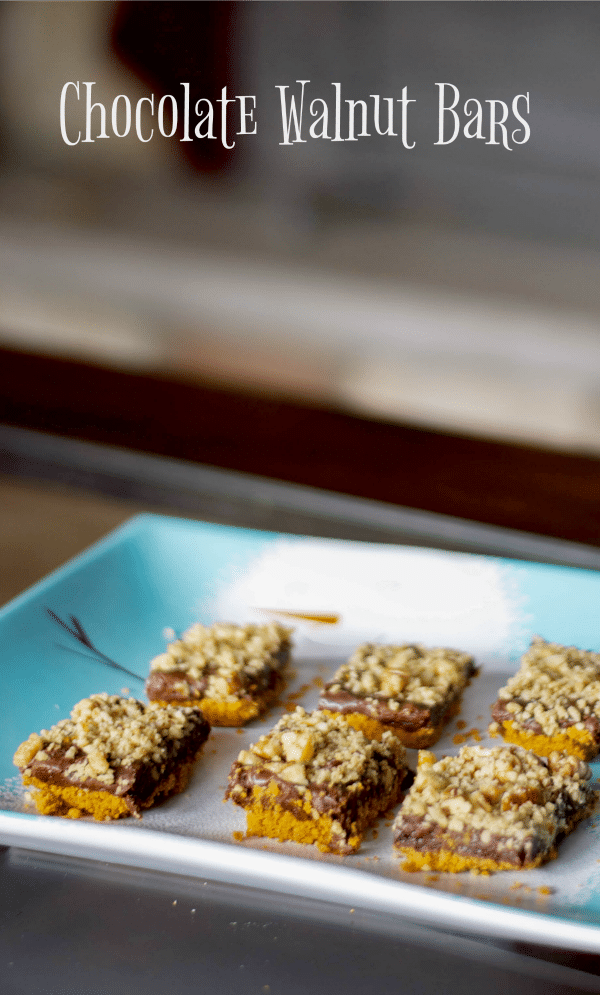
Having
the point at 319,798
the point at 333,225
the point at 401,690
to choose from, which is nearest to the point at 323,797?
the point at 319,798

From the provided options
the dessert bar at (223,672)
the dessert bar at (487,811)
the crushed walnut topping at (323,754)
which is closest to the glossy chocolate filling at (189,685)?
Result: the dessert bar at (223,672)

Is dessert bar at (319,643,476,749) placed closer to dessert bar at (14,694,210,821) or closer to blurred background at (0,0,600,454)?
dessert bar at (14,694,210,821)

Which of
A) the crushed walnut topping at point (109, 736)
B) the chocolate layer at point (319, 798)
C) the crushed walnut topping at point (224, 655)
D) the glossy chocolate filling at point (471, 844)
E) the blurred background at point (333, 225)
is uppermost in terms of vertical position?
the blurred background at point (333, 225)

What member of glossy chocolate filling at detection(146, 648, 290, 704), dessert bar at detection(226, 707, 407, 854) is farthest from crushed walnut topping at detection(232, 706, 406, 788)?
glossy chocolate filling at detection(146, 648, 290, 704)

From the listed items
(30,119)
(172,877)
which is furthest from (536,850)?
(30,119)

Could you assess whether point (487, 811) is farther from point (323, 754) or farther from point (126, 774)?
point (126, 774)

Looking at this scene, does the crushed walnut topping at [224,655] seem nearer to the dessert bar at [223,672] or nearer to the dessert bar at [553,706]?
the dessert bar at [223,672]
